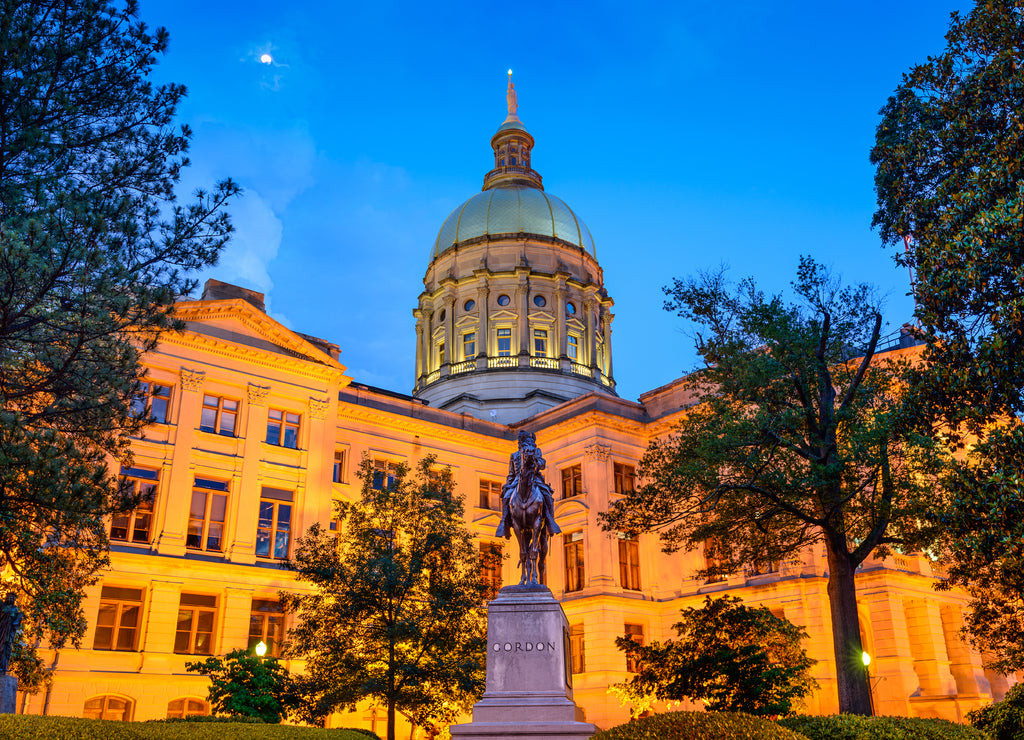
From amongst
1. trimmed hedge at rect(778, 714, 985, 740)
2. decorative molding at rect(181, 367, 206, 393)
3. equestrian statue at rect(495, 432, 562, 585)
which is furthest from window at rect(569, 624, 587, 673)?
trimmed hedge at rect(778, 714, 985, 740)

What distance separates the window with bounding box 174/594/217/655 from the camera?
116 ft

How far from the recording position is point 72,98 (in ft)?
48.5

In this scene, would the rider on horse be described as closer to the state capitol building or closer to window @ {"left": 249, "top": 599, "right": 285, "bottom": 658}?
the state capitol building

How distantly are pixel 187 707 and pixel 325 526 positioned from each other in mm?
10323

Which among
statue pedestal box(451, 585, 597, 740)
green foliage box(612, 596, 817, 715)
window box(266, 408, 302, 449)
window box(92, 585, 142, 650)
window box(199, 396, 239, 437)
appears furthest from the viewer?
window box(266, 408, 302, 449)

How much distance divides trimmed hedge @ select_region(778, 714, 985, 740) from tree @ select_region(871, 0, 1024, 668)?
301 cm

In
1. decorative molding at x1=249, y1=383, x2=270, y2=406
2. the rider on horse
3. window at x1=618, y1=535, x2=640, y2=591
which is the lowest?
the rider on horse

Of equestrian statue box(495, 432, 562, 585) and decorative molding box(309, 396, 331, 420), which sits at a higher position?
decorative molding box(309, 396, 331, 420)

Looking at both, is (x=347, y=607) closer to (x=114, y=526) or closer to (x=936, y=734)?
(x=114, y=526)

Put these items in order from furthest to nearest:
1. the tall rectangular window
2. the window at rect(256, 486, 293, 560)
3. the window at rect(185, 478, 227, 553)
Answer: the tall rectangular window
the window at rect(256, 486, 293, 560)
the window at rect(185, 478, 227, 553)

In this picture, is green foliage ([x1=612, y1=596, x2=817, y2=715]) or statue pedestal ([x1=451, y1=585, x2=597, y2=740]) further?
green foliage ([x1=612, y1=596, x2=817, y2=715])

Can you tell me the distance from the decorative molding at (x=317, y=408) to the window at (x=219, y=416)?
3681 mm

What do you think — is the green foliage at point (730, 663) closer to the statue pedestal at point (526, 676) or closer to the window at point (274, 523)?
the statue pedestal at point (526, 676)

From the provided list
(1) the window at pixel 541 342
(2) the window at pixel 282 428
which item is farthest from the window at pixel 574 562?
(1) the window at pixel 541 342
